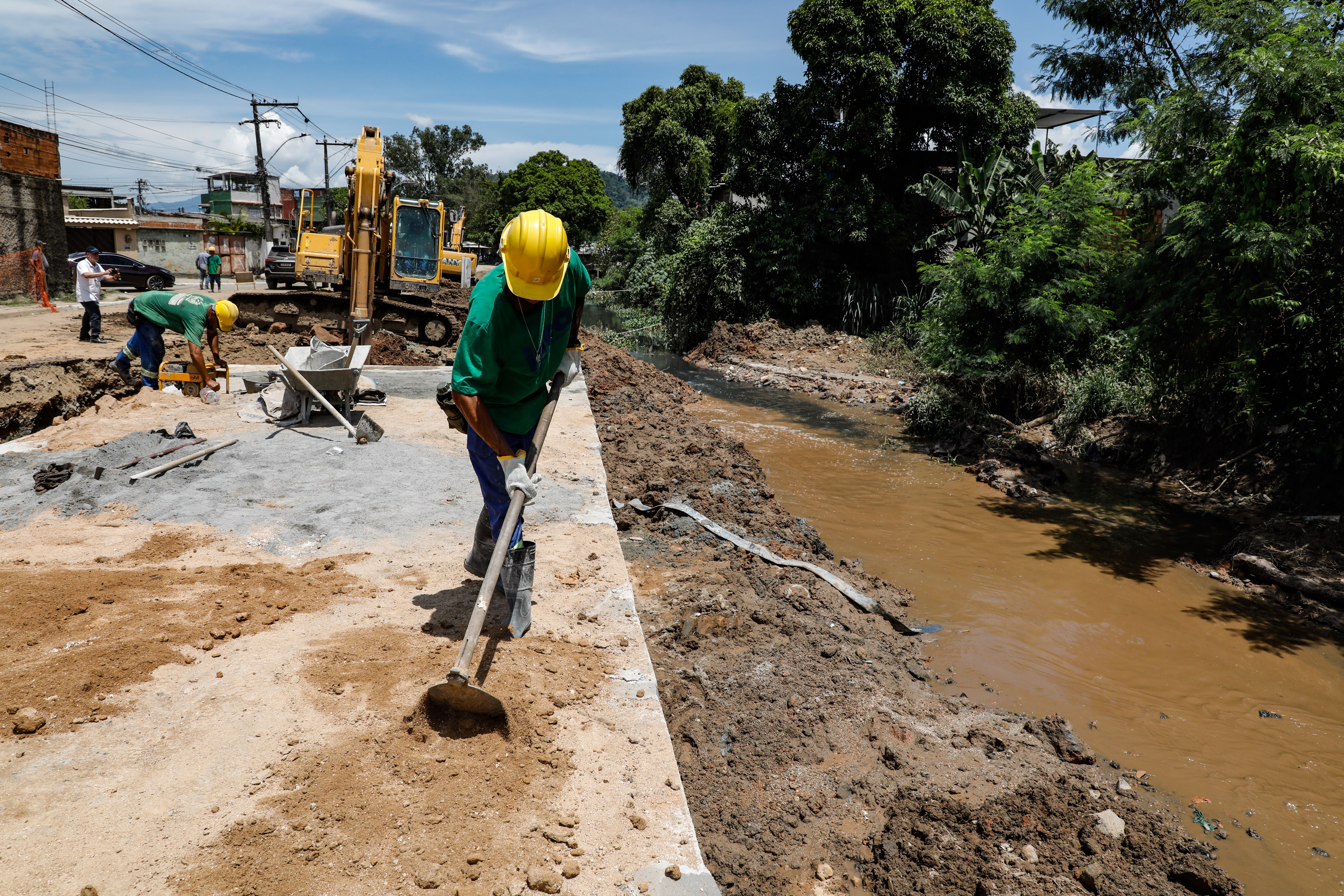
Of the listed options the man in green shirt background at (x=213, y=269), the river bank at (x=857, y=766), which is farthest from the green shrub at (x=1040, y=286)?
the man in green shirt background at (x=213, y=269)

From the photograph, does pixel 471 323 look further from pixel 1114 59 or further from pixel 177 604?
pixel 1114 59

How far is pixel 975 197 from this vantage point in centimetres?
1809

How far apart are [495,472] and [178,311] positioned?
667cm

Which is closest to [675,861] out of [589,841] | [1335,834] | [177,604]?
[589,841]

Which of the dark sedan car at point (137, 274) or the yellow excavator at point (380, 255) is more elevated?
the yellow excavator at point (380, 255)

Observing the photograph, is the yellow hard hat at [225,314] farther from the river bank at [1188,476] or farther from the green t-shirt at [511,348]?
the river bank at [1188,476]

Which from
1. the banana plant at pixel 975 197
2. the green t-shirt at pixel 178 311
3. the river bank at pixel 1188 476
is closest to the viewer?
the river bank at pixel 1188 476

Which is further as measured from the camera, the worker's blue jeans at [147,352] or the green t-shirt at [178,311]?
the worker's blue jeans at [147,352]

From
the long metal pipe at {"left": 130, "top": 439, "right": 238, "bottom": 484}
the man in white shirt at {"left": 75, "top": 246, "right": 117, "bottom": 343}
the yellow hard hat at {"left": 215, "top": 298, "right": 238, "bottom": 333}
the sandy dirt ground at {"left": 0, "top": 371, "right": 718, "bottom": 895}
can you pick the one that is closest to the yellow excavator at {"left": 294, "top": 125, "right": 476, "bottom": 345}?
the yellow hard hat at {"left": 215, "top": 298, "right": 238, "bottom": 333}

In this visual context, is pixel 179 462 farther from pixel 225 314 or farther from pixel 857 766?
pixel 857 766

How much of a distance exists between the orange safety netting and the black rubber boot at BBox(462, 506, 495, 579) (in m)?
20.1

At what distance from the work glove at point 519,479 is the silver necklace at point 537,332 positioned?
1.62ft

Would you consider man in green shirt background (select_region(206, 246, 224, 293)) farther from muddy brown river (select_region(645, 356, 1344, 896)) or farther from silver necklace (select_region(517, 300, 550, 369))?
silver necklace (select_region(517, 300, 550, 369))

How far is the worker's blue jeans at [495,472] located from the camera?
3.73 meters
